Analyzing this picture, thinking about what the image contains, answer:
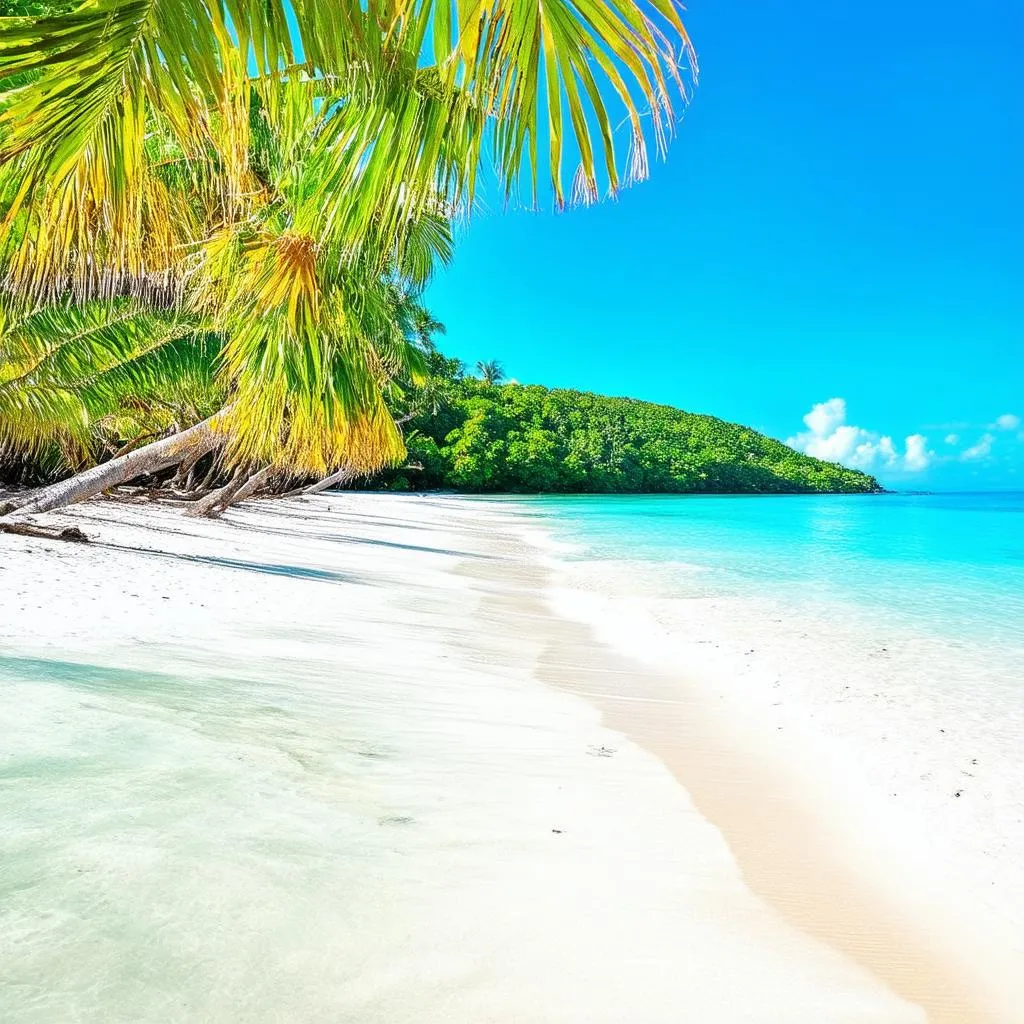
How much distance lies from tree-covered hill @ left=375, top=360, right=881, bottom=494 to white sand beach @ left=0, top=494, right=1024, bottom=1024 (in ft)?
110

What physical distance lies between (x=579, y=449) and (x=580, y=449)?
9 cm

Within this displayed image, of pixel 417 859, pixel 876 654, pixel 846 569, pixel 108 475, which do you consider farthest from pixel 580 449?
pixel 417 859

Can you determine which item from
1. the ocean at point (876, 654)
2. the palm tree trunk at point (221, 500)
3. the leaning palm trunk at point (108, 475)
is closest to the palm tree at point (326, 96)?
the ocean at point (876, 654)

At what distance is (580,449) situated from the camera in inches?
2498

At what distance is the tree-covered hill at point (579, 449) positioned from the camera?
53.5 metres

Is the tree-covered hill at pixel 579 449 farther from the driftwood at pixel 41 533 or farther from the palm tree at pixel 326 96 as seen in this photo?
the palm tree at pixel 326 96

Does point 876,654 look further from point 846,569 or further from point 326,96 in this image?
point 846,569

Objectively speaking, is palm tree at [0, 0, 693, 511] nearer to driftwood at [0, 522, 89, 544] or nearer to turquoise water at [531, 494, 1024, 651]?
driftwood at [0, 522, 89, 544]

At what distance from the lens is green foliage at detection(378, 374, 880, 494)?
176ft

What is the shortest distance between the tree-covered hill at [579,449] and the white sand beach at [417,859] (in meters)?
33.5

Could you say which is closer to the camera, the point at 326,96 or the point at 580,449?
the point at 326,96

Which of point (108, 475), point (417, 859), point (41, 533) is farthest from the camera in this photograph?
point (108, 475)

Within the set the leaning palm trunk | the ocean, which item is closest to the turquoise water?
the ocean

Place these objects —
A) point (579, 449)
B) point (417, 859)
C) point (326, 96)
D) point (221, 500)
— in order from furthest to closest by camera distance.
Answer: point (579, 449) → point (221, 500) → point (326, 96) → point (417, 859)
